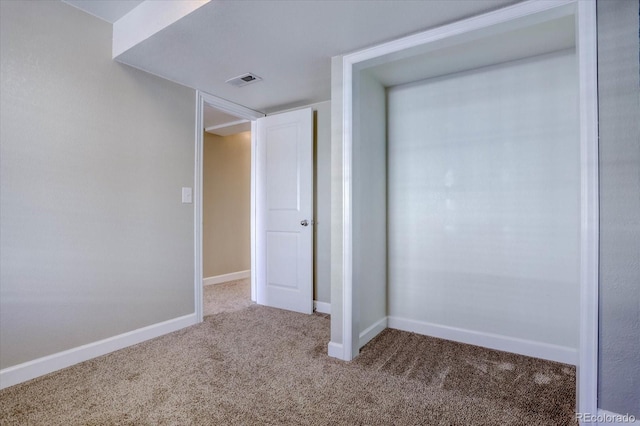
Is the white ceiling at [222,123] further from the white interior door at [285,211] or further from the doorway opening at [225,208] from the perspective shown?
the white interior door at [285,211]

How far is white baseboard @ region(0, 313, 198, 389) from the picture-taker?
189cm

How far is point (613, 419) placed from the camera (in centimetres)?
143

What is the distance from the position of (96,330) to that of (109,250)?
22.2 inches

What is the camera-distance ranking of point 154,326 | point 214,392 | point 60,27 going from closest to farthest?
point 214,392 < point 60,27 < point 154,326

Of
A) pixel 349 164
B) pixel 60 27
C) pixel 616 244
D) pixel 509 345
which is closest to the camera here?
pixel 616 244

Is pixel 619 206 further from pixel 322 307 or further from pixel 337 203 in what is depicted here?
pixel 322 307

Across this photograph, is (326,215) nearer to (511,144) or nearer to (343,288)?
(343,288)

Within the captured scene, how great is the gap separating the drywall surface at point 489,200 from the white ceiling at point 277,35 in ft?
2.73

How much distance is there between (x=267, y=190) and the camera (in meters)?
3.61

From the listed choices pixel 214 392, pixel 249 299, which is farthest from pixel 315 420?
pixel 249 299

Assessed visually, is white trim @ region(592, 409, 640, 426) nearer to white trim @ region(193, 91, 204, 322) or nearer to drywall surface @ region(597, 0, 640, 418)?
drywall surface @ region(597, 0, 640, 418)

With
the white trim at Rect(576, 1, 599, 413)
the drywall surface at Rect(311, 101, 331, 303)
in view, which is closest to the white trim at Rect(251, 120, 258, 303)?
the drywall surface at Rect(311, 101, 331, 303)

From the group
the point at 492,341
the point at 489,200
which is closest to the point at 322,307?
the point at 492,341

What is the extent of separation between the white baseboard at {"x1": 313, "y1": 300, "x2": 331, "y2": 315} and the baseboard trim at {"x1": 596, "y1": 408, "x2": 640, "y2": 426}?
2.17m
